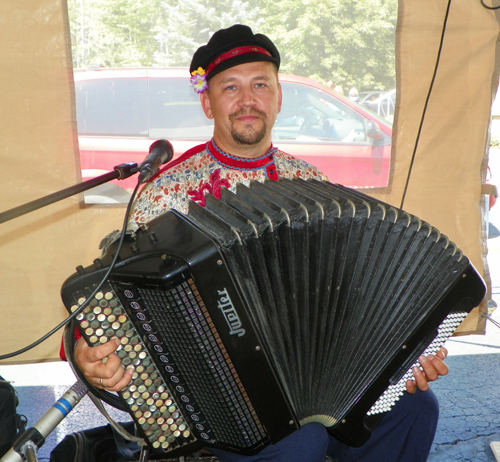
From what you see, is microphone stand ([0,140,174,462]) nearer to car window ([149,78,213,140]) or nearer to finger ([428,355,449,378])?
finger ([428,355,449,378])

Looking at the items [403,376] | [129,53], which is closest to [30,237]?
[129,53]

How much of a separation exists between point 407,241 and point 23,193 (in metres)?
1.75

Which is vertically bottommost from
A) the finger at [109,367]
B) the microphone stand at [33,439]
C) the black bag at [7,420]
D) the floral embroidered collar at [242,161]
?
the black bag at [7,420]

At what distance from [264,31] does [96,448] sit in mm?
1907

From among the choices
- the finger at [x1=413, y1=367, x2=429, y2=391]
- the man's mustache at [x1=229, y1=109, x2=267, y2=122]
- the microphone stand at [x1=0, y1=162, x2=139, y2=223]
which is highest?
the man's mustache at [x1=229, y1=109, x2=267, y2=122]

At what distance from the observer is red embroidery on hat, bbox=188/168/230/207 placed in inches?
73.2

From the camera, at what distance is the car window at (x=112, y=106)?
243cm

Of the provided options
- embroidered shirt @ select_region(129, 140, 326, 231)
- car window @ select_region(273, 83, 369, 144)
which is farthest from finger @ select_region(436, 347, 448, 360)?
car window @ select_region(273, 83, 369, 144)

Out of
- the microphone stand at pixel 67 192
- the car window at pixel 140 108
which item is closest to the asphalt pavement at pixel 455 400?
the car window at pixel 140 108

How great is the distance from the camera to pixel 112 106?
8.08 ft

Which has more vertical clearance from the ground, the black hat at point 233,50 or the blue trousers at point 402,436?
the black hat at point 233,50

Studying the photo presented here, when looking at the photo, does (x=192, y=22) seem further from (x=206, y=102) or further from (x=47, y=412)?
(x=47, y=412)

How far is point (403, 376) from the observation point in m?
1.51

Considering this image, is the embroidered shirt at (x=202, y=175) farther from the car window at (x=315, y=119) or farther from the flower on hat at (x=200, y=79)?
the car window at (x=315, y=119)
